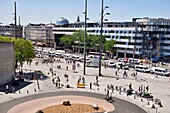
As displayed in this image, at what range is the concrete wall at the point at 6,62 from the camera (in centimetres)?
4741

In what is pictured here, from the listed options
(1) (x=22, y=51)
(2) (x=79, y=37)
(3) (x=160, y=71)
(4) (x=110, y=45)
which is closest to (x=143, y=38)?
(4) (x=110, y=45)

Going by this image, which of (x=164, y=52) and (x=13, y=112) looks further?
(x=164, y=52)

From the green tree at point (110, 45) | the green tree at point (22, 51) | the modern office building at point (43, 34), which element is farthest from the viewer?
the modern office building at point (43, 34)

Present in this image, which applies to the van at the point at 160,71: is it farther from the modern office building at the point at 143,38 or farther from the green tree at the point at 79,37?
the green tree at the point at 79,37

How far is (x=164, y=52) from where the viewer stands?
102438 millimetres

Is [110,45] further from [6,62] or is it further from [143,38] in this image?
[6,62]

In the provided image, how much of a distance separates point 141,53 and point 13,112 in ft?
267

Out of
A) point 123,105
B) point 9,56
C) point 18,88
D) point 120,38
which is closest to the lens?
point 123,105

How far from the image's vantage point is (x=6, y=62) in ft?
162

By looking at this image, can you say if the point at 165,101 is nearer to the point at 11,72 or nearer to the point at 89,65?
the point at 11,72

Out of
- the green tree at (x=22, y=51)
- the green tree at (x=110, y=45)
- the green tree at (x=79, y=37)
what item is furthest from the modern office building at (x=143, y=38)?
the green tree at (x=22, y=51)

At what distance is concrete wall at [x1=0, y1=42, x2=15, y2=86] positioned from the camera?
47.4 m

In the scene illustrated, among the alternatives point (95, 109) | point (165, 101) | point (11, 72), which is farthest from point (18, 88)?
point (165, 101)

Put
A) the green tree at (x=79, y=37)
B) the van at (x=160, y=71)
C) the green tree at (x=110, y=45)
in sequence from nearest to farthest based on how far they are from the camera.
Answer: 1. the van at (x=160, y=71)
2. the green tree at (x=110, y=45)
3. the green tree at (x=79, y=37)
